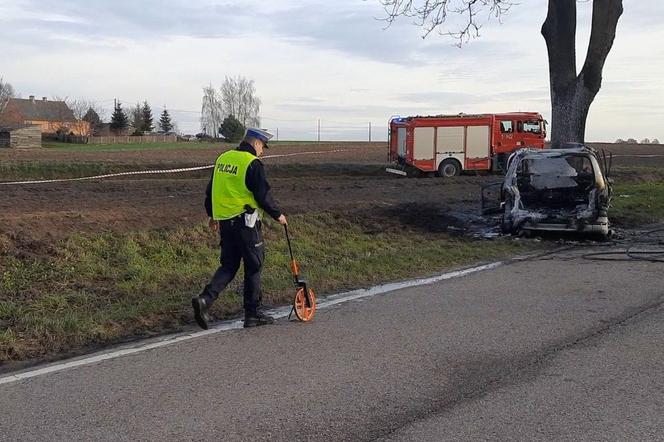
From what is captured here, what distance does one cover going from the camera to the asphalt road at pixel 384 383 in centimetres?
410

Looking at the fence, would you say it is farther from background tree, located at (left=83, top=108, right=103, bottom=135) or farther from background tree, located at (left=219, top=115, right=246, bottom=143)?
background tree, located at (left=83, top=108, right=103, bottom=135)

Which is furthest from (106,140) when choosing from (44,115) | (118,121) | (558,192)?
(558,192)

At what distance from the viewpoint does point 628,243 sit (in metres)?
12.7

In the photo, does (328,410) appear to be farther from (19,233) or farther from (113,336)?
(19,233)

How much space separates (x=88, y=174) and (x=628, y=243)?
20.6 m

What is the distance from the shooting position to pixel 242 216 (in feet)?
21.1

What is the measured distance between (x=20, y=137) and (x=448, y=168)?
46288 mm

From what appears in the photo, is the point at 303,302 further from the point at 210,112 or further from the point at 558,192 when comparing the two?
the point at 210,112

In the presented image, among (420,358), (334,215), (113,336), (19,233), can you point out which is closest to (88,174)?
(334,215)

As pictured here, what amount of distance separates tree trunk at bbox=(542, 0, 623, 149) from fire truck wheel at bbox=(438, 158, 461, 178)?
12.7m

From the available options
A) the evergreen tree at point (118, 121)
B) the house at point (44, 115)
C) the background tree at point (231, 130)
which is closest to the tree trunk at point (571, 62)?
the background tree at point (231, 130)

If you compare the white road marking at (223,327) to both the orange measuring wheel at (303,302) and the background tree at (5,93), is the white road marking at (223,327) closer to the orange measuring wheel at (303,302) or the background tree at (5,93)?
the orange measuring wheel at (303,302)

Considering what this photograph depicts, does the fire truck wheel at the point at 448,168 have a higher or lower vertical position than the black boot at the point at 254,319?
higher

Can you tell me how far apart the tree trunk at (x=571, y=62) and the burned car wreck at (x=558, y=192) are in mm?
3725
